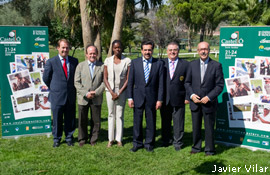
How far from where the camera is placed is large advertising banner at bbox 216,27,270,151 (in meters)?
5.39

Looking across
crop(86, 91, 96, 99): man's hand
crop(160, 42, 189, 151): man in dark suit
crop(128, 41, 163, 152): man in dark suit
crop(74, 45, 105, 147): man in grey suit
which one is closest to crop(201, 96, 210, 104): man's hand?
crop(160, 42, 189, 151): man in dark suit

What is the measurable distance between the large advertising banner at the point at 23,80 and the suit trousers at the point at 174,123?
8.52ft

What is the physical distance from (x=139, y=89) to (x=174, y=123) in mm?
983

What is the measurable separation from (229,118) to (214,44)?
2443 inches

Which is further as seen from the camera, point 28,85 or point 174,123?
point 28,85

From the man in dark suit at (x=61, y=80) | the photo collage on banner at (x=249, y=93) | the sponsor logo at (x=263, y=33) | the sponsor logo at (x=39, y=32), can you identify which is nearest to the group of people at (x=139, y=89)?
the man in dark suit at (x=61, y=80)

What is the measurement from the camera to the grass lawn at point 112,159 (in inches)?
186

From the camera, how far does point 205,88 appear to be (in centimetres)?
518

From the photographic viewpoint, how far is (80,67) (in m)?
5.67

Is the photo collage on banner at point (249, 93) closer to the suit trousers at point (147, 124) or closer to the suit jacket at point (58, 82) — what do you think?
the suit trousers at point (147, 124)

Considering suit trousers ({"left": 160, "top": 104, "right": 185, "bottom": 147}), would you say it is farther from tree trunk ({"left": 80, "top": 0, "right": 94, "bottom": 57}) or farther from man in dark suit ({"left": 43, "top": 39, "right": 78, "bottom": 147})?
tree trunk ({"left": 80, "top": 0, "right": 94, "bottom": 57})

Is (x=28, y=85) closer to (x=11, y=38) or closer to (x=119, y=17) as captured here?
(x=11, y=38)

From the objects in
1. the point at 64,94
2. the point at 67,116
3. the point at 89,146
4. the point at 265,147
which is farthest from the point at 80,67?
the point at 265,147

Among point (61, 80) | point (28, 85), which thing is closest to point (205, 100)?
point (61, 80)
